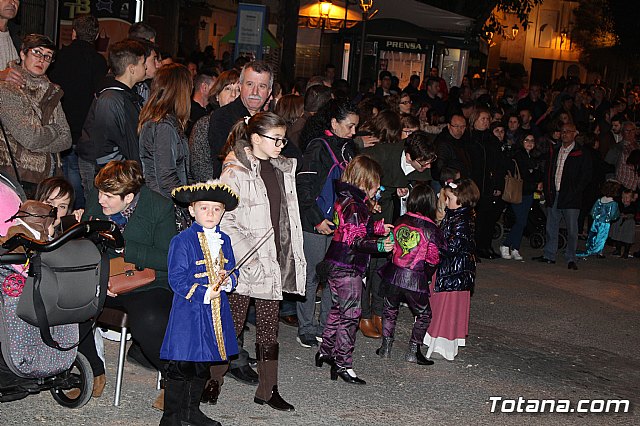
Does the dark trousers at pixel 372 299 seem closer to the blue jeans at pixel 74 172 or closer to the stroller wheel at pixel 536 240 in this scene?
the blue jeans at pixel 74 172

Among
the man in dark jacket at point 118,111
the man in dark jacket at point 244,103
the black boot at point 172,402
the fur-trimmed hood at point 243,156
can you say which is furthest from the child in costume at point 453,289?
the black boot at point 172,402

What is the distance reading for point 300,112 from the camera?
366 inches

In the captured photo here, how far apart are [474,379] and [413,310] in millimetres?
732

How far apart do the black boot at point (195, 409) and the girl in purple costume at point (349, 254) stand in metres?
1.58

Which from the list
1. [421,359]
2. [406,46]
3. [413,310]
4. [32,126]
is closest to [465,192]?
[413,310]

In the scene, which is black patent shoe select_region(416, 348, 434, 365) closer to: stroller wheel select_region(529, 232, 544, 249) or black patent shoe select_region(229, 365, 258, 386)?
black patent shoe select_region(229, 365, 258, 386)

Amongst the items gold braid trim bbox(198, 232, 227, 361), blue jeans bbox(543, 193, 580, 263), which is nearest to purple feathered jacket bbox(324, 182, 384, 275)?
gold braid trim bbox(198, 232, 227, 361)

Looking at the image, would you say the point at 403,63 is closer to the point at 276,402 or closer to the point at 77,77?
the point at 77,77

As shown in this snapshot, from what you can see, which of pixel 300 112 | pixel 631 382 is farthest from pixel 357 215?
pixel 631 382

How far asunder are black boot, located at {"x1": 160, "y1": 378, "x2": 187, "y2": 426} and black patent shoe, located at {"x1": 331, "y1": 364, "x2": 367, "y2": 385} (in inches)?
70.5

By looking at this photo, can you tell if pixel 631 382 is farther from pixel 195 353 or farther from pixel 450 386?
pixel 195 353

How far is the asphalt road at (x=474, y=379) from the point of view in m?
6.33

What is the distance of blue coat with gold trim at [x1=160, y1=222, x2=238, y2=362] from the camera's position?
565 centimetres

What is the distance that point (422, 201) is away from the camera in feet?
25.3
